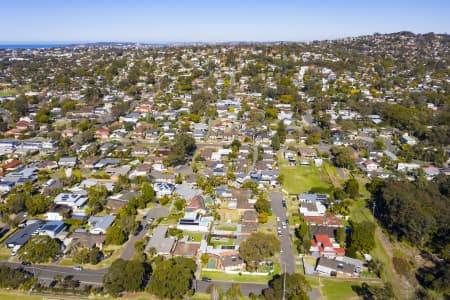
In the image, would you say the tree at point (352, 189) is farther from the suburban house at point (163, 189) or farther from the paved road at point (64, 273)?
the paved road at point (64, 273)

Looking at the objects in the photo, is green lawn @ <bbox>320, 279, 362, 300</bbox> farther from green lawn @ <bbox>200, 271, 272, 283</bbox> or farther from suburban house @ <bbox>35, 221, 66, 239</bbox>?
suburban house @ <bbox>35, 221, 66, 239</bbox>

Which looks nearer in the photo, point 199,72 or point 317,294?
point 317,294

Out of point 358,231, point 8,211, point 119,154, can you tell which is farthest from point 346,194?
point 8,211

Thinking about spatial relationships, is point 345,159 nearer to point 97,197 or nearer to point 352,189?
point 352,189

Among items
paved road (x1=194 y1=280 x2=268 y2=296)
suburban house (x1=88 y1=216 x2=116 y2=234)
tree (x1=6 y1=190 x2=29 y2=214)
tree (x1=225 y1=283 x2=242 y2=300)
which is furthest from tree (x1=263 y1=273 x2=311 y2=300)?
tree (x1=6 y1=190 x2=29 y2=214)

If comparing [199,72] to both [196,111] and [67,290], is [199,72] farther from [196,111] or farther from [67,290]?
[67,290]

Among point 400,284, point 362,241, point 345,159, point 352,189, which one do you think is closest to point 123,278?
point 362,241
